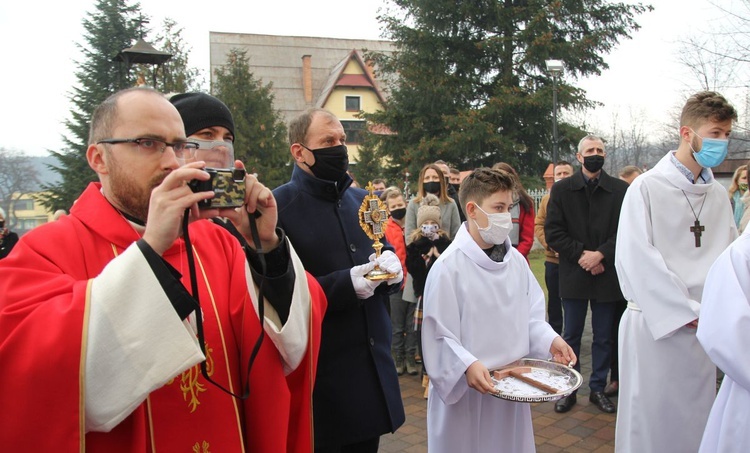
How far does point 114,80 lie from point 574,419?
17.2m

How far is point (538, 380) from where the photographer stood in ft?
10.3

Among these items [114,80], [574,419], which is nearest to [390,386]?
[574,419]

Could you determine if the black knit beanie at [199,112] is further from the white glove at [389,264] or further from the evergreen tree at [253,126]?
the evergreen tree at [253,126]

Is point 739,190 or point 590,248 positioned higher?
point 739,190

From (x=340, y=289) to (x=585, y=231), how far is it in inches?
147

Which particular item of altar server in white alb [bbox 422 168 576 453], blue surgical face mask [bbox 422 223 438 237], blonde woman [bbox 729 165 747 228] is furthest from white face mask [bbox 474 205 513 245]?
blonde woman [bbox 729 165 747 228]

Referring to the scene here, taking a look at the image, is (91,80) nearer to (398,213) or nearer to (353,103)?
(398,213)

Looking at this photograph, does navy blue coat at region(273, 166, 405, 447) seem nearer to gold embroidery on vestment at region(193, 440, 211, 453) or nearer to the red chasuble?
the red chasuble

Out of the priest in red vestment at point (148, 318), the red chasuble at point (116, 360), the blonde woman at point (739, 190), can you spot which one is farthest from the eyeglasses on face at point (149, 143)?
the blonde woman at point (739, 190)

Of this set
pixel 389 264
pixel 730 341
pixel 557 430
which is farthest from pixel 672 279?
pixel 389 264

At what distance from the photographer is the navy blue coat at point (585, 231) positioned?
566 cm

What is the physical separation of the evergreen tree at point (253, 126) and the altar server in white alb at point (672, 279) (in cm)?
2009

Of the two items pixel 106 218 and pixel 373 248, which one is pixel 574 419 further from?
pixel 106 218

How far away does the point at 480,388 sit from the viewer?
118 inches
